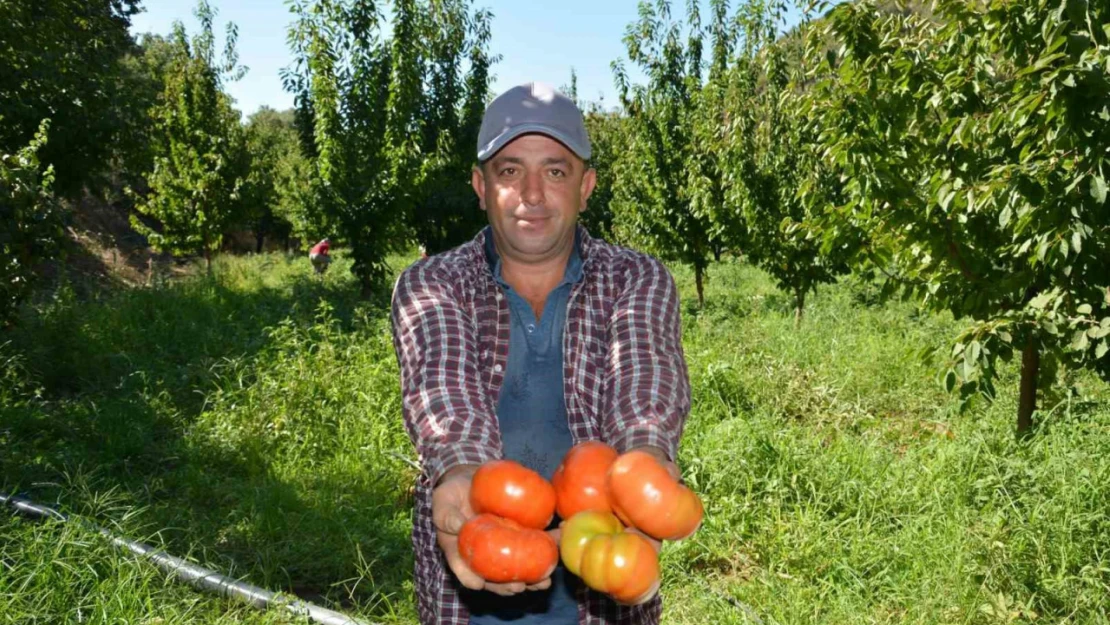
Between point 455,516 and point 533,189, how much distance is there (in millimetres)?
729

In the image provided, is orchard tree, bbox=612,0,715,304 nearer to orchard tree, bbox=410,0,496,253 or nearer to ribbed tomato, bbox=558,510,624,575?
orchard tree, bbox=410,0,496,253

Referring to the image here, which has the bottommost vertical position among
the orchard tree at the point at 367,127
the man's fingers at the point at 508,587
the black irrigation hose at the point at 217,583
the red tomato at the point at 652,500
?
the black irrigation hose at the point at 217,583

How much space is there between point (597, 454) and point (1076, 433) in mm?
4540

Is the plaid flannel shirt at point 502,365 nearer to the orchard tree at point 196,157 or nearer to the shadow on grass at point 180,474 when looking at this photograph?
the shadow on grass at point 180,474

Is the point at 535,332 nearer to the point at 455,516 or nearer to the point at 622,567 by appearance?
the point at 455,516

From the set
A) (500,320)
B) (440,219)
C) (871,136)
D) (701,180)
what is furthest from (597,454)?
(440,219)

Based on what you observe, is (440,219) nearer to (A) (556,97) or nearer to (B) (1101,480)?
(B) (1101,480)

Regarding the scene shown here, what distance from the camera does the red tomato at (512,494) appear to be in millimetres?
1390

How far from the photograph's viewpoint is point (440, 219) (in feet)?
53.4

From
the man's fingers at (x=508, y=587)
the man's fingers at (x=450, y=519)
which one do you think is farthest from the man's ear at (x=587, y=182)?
the man's fingers at (x=508, y=587)

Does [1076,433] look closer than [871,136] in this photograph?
No

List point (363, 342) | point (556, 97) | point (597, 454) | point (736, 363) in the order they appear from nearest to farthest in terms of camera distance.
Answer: point (597, 454) < point (556, 97) < point (736, 363) < point (363, 342)

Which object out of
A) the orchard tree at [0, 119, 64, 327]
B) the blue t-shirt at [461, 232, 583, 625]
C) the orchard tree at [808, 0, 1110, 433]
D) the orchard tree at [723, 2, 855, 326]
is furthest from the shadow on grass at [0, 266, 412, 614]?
the orchard tree at [723, 2, 855, 326]

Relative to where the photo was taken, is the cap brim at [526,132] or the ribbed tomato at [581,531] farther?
the cap brim at [526,132]
